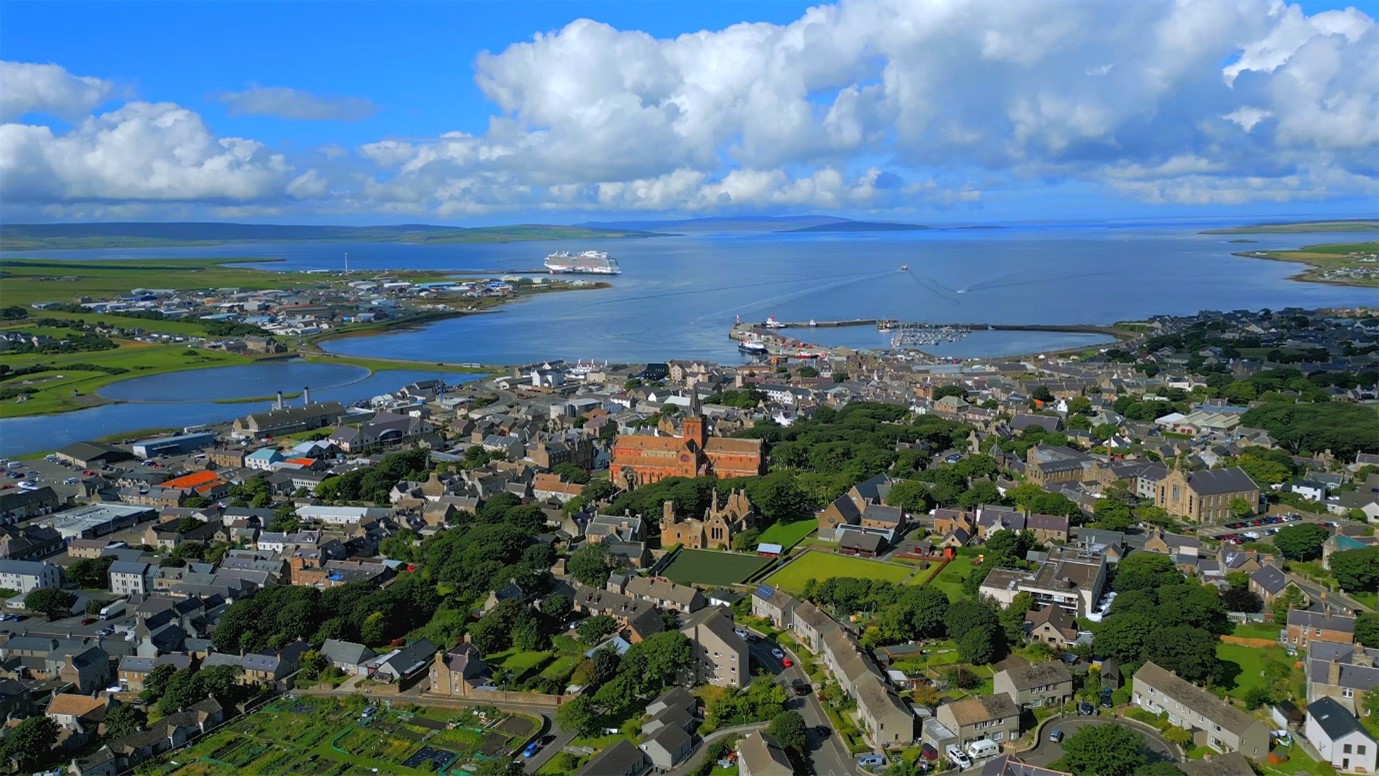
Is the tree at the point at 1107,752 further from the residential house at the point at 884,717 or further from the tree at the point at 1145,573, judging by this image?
the tree at the point at 1145,573

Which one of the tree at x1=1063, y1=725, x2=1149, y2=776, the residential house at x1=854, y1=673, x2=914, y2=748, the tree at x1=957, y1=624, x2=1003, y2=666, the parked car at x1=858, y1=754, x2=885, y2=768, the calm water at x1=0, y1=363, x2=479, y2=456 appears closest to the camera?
the tree at x1=1063, y1=725, x2=1149, y2=776

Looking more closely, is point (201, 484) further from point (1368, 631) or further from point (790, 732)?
point (1368, 631)

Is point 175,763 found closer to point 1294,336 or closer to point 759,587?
point 759,587

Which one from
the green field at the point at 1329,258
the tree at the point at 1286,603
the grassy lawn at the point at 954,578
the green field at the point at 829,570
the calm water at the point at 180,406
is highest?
the green field at the point at 1329,258

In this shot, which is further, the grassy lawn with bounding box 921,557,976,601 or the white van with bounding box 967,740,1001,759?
the grassy lawn with bounding box 921,557,976,601

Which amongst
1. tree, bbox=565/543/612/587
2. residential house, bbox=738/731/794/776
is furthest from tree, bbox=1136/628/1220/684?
tree, bbox=565/543/612/587

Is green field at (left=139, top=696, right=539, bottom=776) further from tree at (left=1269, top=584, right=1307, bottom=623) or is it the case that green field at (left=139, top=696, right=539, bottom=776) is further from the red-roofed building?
the red-roofed building

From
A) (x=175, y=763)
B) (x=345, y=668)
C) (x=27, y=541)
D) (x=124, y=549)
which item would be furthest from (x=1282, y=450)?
(x=27, y=541)

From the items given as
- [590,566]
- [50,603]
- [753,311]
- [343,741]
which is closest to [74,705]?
[343,741]

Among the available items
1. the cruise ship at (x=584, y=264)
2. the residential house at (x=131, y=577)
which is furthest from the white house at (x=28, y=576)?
the cruise ship at (x=584, y=264)
